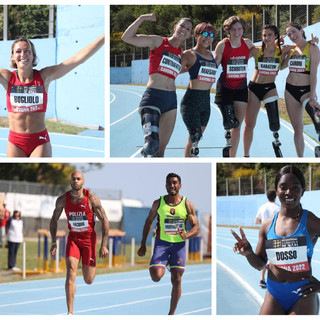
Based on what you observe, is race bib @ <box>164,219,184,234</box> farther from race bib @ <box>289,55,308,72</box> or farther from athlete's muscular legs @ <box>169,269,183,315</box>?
race bib @ <box>289,55,308,72</box>

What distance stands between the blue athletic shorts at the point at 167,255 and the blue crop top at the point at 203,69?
2.19 meters

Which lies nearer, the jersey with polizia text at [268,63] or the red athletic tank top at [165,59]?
the red athletic tank top at [165,59]

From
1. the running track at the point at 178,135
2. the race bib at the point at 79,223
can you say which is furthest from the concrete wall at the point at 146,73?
the race bib at the point at 79,223

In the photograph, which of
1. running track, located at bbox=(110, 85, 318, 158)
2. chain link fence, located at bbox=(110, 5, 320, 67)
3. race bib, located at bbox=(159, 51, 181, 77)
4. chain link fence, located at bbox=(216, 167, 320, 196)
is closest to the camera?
race bib, located at bbox=(159, 51, 181, 77)

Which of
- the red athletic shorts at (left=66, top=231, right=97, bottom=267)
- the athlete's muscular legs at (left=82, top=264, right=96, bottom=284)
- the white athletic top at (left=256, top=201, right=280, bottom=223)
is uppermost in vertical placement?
the white athletic top at (left=256, top=201, right=280, bottom=223)

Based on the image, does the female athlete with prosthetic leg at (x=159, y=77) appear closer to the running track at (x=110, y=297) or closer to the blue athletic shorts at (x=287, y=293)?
the blue athletic shorts at (x=287, y=293)

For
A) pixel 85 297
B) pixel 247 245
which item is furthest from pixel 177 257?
pixel 85 297

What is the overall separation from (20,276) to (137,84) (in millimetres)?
4821

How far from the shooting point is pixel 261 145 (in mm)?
12266

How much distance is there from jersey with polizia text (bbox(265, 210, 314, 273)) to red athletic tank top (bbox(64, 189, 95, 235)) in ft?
8.57

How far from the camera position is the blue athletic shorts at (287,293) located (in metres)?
6.04

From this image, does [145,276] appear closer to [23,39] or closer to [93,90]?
[93,90]

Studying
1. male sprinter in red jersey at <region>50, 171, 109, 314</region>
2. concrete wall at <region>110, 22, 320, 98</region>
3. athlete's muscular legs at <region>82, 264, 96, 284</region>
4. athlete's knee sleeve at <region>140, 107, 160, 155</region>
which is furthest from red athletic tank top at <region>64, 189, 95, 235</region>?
concrete wall at <region>110, 22, 320, 98</region>

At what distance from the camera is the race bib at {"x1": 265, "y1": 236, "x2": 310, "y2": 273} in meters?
6.08
